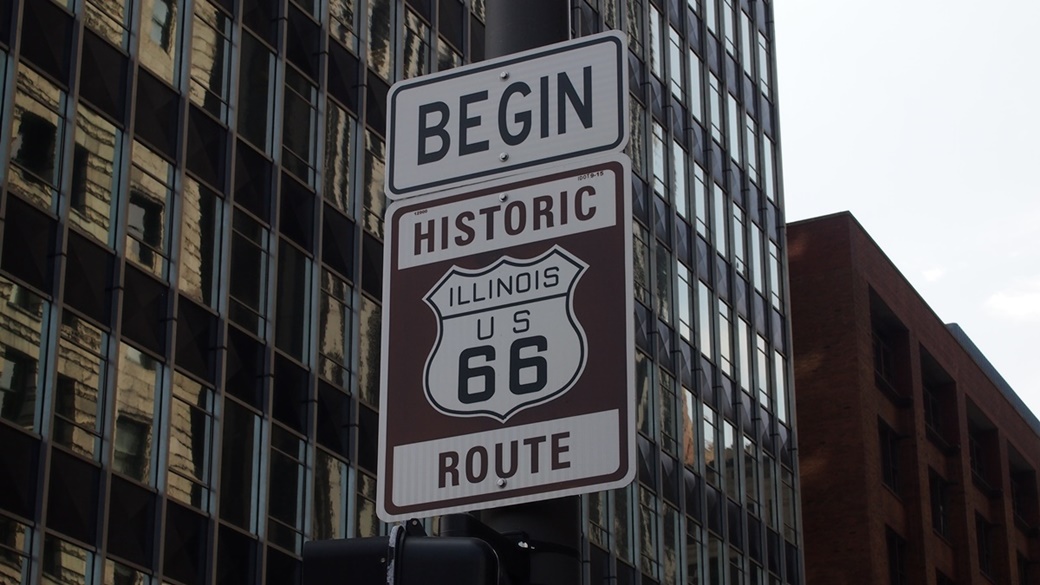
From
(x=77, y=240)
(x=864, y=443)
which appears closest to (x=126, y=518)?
(x=77, y=240)

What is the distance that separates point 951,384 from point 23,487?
146 feet

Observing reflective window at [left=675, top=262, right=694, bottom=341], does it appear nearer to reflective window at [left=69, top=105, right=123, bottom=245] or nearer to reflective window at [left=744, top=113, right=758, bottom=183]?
reflective window at [left=744, top=113, right=758, bottom=183]

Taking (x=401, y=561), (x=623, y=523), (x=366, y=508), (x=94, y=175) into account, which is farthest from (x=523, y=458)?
(x=623, y=523)

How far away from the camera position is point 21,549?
25.0 m

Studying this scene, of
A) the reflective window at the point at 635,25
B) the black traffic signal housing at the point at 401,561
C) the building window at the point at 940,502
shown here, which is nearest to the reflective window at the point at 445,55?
the reflective window at the point at 635,25

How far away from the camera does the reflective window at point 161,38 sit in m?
29.6

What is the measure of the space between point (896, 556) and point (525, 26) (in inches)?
2082

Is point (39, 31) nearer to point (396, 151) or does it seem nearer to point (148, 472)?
point (148, 472)

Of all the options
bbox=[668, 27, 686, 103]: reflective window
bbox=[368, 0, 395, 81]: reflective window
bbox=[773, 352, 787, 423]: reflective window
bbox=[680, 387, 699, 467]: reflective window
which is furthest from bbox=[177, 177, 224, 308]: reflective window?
bbox=[773, 352, 787, 423]: reflective window

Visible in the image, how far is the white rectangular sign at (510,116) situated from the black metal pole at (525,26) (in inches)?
7.2

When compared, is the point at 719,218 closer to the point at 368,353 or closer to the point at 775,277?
the point at 775,277

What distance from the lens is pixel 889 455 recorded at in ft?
196

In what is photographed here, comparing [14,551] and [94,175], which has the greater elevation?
[94,175]

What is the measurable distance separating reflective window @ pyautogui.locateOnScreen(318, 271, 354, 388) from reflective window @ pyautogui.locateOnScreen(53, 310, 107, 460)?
6.14 meters
